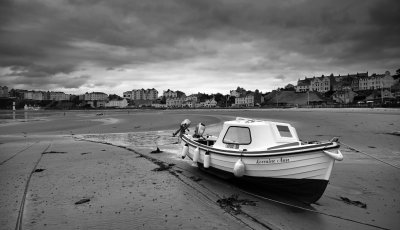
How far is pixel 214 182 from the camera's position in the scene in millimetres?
9945

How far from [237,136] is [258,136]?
85 cm

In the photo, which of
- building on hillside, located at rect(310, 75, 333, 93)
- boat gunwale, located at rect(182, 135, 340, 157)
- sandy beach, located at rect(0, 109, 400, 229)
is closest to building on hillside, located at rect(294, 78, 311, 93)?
building on hillside, located at rect(310, 75, 333, 93)

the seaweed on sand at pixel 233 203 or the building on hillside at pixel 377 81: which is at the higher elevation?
the building on hillside at pixel 377 81

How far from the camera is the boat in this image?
7414mm

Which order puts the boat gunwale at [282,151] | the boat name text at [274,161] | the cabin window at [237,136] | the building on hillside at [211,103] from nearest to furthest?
the boat gunwale at [282,151], the boat name text at [274,161], the cabin window at [237,136], the building on hillside at [211,103]

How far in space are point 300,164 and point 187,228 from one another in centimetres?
348

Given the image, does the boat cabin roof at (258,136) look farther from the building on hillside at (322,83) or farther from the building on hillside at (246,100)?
the building on hillside at (322,83)

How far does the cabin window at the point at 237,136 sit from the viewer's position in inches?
376

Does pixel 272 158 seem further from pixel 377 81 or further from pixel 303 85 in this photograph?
pixel 303 85

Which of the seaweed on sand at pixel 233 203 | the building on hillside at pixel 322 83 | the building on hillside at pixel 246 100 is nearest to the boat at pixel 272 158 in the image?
the seaweed on sand at pixel 233 203

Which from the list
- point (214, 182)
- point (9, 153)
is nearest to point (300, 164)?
point (214, 182)

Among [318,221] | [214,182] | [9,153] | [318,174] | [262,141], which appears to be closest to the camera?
[318,221]

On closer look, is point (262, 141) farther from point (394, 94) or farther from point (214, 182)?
point (394, 94)

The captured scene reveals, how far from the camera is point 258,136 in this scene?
9.30 metres
